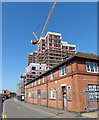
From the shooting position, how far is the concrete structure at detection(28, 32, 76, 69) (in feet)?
287

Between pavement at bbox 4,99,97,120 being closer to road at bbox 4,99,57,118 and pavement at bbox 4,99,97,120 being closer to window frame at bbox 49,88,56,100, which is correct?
road at bbox 4,99,57,118

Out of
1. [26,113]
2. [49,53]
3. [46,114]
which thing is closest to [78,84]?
[46,114]

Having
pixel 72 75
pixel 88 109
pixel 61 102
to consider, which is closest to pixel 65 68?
pixel 72 75

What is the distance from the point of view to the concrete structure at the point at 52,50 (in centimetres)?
8738

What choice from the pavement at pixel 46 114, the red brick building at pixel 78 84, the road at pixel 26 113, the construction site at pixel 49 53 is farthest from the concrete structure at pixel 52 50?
the pavement at pixel 46 114

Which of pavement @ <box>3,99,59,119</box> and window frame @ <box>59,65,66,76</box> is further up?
window frame @ <box>59,65,66,76</box>

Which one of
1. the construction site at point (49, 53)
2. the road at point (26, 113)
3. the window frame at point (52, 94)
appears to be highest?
the construction site at point (49, 53)

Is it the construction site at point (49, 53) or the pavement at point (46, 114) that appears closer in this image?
the pavement at point (46, 114)

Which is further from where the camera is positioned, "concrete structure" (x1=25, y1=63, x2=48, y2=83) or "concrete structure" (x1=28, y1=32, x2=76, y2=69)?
"concrete structure" (x1=28, y1=32, x2=76, y2=69)

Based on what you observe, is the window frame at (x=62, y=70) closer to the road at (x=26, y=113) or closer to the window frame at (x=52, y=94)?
the window frame at (x=52, y=94)

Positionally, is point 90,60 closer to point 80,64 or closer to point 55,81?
point 80,64

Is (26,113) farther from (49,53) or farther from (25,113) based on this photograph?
(49,53)

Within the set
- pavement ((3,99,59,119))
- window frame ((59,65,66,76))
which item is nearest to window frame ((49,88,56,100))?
pavement ((3,99,59,119))

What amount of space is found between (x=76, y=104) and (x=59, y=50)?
76.9 metres
